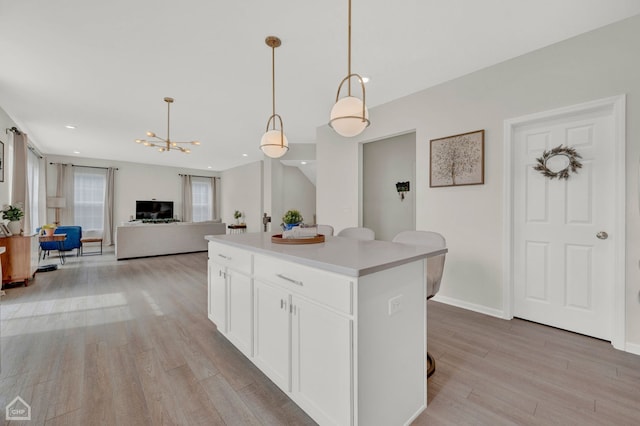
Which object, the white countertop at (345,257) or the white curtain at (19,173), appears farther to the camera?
the white curtain at (19,173)

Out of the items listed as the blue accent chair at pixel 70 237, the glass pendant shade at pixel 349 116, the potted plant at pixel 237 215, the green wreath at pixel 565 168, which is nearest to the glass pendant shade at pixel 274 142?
the glass pendant shade at pixel 349 116

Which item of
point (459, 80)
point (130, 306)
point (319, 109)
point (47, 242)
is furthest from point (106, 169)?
point (459, 80)

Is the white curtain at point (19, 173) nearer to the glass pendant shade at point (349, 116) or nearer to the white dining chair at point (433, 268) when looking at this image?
the glass pendant shade at point (349, 116)

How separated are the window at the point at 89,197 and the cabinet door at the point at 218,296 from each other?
26.2 feet

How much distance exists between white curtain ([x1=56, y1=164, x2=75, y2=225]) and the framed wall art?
31.0ft

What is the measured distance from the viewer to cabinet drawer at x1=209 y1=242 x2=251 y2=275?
1.90 m

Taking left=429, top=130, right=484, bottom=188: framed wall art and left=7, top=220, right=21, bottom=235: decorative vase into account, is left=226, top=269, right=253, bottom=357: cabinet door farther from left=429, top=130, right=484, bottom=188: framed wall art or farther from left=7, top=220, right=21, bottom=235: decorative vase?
left=7, top=220, right=21, bottom=235: decorative vase

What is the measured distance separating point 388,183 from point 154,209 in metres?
7.82

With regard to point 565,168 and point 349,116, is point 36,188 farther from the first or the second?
point 565,168

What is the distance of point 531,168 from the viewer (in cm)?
273

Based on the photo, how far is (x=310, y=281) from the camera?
1352 mm

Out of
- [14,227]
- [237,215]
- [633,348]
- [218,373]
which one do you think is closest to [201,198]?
[237,215]

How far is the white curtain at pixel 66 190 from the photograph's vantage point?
24.4ft

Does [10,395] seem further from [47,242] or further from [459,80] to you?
Result: [47,242]
